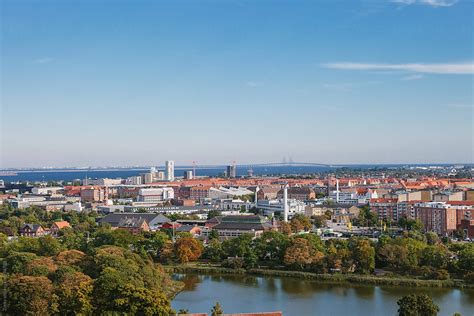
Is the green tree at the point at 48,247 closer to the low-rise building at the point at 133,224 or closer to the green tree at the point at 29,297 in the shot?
the green tree at the point at 29,297

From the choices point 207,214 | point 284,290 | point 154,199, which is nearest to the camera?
point 284,290

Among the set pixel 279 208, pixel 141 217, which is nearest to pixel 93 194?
pixel 279 208

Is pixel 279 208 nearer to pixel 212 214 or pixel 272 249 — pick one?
pixel 212 214

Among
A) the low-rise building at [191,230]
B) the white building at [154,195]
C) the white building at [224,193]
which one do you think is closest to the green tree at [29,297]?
the low-rise building at [191,230]

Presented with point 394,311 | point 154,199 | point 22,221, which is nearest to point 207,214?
point 22,221

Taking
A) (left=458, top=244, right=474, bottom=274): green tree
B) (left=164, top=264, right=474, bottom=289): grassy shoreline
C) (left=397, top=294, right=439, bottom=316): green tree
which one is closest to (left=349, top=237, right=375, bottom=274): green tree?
(left=164, top=264, right=474, bottom=289): grassy shoreline

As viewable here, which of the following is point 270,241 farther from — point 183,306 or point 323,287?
point 183,306
